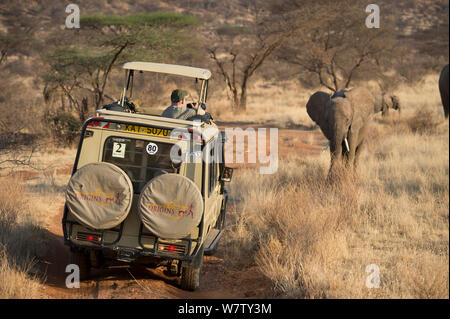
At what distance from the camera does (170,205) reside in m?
4.92

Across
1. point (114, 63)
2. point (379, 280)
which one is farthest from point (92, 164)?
point (114, 63)

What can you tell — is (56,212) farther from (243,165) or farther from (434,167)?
(434,167)

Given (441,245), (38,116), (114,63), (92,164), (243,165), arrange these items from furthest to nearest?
(114,63) → (38,116) → (243,165) → (441,245) → (92,164)

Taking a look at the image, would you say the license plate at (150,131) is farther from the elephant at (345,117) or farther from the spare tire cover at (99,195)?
the elephant at (345,117)

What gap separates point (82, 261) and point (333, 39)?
20.3 meters

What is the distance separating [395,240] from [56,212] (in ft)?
16.4

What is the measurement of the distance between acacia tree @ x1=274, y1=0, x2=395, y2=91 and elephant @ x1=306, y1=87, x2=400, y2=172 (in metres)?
10.7

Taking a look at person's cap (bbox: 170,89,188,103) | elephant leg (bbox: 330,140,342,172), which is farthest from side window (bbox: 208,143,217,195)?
elephant leg (bbox: 330,140,342,172)

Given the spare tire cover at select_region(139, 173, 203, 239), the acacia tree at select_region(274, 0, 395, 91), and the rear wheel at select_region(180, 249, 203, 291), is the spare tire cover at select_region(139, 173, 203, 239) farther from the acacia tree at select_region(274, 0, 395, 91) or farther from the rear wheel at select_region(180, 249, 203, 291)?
the acacia tree at select_region(274, 0, 395, 91)

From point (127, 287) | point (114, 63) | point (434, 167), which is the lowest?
point (127, 287)

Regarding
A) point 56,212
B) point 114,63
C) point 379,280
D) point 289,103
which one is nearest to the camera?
point 379,280

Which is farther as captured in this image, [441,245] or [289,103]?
[289,103]

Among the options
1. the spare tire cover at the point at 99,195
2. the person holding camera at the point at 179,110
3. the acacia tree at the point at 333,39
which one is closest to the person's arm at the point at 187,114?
the person holding camera at the point at 179,110

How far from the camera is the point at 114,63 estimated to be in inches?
672
